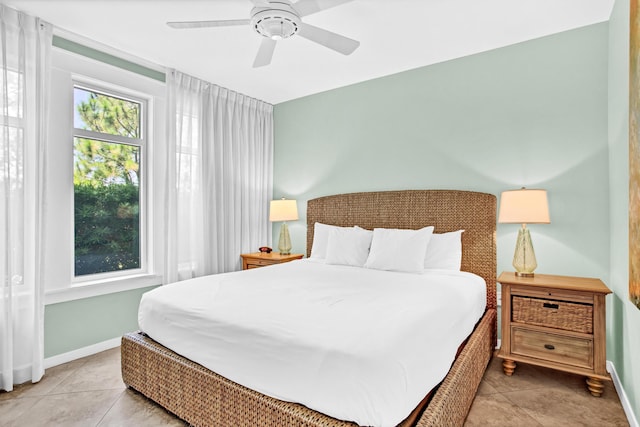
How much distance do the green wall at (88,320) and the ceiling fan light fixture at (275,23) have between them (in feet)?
8.80

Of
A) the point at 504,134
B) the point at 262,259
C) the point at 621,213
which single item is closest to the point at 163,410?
the point at 262,259

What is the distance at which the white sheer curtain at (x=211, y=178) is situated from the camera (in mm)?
3602

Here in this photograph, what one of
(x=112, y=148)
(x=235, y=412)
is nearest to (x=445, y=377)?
(x=235, y=412)

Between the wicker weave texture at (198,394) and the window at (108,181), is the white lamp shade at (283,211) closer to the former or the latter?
the window at (108,181)

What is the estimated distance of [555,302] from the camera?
2445 mm

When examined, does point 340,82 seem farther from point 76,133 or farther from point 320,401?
point 320,401

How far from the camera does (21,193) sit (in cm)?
254

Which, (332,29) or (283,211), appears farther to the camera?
(283,211)

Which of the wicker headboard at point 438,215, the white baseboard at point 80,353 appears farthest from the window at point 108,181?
the wicker headboard at point 438,215

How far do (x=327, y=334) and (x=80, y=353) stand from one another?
8.71 ft

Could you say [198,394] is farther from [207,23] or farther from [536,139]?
[536,139]

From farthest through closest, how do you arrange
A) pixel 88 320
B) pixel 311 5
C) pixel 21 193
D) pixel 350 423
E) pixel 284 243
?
pixel 284 243 → pixel 88 320 → pixel 21 193 → pixel 311 5 → pixel 350 423

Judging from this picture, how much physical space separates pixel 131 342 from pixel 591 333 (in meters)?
2.99

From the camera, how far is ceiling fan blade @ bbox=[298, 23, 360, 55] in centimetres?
226
